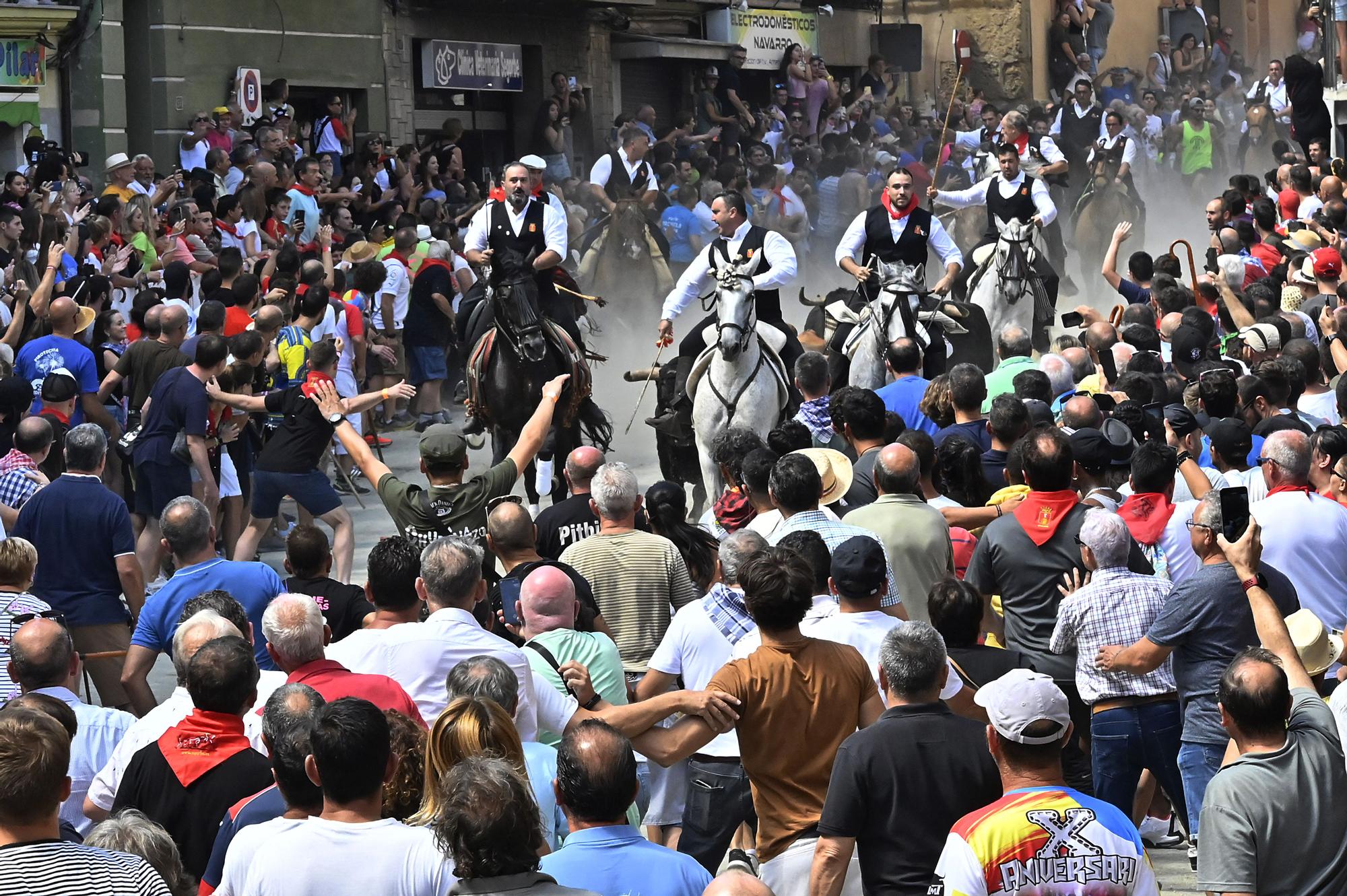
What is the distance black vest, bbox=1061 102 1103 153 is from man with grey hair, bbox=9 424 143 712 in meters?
21.4

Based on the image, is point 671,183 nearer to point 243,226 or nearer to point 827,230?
point 827,230

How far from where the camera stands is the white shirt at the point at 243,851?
3953mm

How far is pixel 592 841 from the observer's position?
3922mm

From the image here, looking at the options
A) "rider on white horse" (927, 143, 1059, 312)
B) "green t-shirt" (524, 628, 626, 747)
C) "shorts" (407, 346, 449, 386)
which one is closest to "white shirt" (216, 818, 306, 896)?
"green t-shirt" (524, 628, 626, 747)

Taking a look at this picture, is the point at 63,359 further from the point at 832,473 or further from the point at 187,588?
the point at 832,473

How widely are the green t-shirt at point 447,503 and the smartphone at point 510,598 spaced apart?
120 cm

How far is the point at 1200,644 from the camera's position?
562 centimetres

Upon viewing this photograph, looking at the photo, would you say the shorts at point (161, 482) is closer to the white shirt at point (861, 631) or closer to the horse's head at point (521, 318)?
the horse's head at point (521, 318)

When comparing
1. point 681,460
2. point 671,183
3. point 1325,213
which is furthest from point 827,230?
point 681,460

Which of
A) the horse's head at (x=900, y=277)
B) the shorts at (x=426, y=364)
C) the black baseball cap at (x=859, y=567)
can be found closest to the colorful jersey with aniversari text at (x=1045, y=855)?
the black baseball cap at (x=859, y=567)

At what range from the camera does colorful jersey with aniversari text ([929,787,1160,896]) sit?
379 centimetres

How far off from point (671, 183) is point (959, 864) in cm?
1849

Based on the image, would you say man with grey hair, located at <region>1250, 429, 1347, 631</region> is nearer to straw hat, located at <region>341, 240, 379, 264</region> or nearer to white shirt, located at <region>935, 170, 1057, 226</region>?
white shirt, located at <region>935, 170, 1057, 226</region>

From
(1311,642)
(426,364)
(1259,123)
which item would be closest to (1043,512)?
(1311,642)
